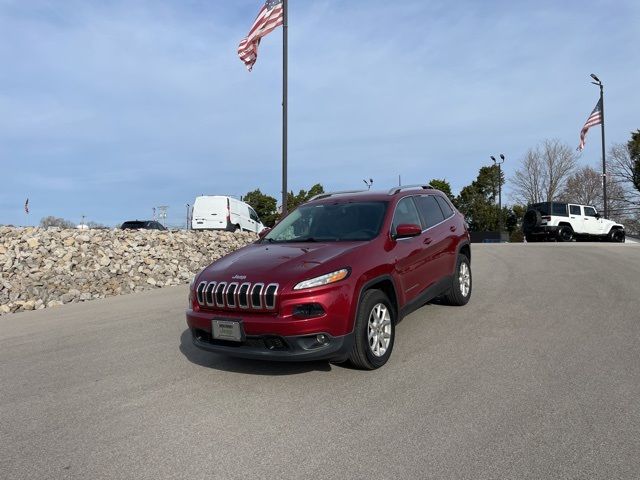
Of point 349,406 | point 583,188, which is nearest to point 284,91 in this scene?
point 349,406

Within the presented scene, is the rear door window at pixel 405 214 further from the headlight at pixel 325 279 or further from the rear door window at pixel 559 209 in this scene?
the rear door window at pixel 559 209

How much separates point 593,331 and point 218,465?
471 cm

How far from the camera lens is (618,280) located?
8.97 metres

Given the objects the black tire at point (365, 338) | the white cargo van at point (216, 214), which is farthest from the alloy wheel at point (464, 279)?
the white cargo van at point (216, 214)

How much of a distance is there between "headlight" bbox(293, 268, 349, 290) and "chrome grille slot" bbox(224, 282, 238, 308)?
1.93 feet

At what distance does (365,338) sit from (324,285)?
0.68 meters

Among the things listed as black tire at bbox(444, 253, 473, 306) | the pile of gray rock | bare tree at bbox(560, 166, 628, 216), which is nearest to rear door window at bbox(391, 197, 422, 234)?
black tire at bbox(444, 253, 473, 306)

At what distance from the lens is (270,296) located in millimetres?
4113

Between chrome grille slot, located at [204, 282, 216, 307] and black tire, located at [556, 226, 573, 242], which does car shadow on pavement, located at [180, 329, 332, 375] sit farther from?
black tire, located at [556, 226, 573, 242]

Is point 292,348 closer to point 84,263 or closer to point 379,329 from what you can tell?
point 379,329

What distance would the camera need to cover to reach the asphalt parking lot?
9.98 ft

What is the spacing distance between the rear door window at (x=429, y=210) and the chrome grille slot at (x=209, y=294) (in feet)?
9.58

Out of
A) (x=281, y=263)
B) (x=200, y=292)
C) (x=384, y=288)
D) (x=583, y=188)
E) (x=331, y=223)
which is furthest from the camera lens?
(x=583, y=188)

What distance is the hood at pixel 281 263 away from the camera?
4.23 metres
